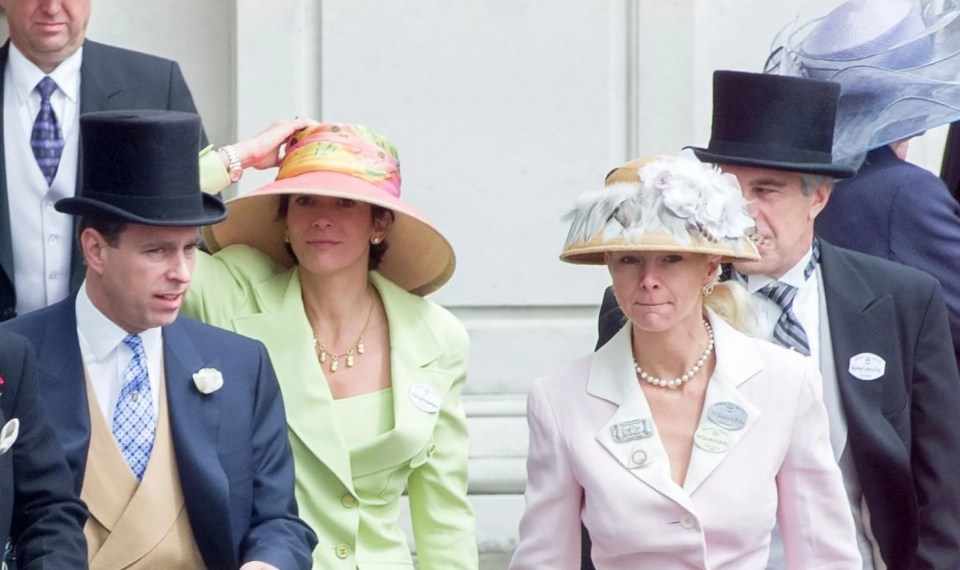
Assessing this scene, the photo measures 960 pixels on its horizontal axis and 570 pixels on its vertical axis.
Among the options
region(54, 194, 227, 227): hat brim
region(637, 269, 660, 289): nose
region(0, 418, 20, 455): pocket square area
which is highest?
region(54, 194, 227, 227): hat brim

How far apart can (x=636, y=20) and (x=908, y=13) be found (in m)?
1.58

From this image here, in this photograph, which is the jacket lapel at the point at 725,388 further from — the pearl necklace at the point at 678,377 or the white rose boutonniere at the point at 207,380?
the white rose boutonniere at the point at 207,380

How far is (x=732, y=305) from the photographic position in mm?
4648

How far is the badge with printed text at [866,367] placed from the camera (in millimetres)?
4816

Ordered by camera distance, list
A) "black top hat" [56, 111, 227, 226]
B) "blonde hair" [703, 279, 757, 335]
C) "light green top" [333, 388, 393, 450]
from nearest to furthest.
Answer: "black top hat" [56, 111, 227, 226] < "blonde hair" [703, 279, 757, 335] < "light green top" [333, 388, 393, 450]

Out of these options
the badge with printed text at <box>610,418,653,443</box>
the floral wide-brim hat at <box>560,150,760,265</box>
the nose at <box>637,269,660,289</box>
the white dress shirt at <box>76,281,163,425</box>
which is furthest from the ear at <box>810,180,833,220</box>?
the white dress shirt at <box>76,281,163,425</box>

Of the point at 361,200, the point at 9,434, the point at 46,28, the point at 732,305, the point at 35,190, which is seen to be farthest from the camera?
the point at 46,28

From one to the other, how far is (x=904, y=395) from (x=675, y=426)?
73 cm

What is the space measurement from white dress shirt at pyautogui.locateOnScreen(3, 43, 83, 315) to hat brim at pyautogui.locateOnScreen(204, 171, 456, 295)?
1.26ft

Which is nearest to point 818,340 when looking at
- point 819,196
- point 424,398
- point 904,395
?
point 904,395

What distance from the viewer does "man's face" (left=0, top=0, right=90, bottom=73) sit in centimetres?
544

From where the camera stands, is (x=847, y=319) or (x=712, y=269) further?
(x=847, y=319)

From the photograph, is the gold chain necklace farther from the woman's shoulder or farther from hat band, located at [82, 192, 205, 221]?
hat band, located at [82, 192, 205, 221]

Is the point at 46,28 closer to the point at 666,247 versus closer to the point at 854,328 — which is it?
the point at 666,247
